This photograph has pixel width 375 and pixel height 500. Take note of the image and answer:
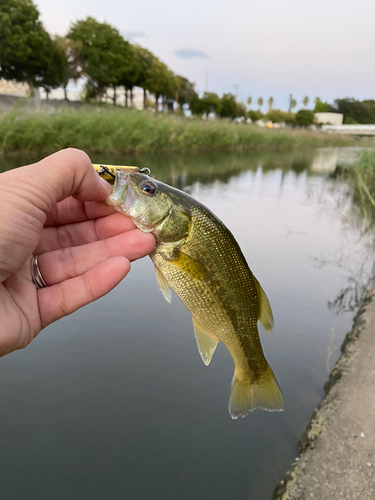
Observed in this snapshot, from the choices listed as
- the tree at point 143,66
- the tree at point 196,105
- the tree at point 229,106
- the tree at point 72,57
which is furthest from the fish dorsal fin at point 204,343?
the tree at point 229,106

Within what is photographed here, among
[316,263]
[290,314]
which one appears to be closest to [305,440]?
[290,314]

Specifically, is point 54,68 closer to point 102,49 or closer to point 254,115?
point 102,49

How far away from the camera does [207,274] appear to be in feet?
7.01

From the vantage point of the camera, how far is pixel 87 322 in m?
4.43

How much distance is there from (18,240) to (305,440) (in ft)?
9.13

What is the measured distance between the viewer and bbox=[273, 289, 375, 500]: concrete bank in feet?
7.52

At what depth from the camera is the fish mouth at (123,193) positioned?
6.66ft

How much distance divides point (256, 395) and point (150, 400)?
56.3 inches

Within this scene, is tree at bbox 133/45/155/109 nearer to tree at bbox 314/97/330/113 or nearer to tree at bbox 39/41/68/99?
tree at bbox 39/41/68/99

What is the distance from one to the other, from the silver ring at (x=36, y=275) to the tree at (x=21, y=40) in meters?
39.0

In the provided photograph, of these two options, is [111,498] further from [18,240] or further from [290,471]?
[18,240]

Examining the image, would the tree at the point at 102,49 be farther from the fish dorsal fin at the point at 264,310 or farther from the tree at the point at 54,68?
the fish dorsal fin at the point at 264,310

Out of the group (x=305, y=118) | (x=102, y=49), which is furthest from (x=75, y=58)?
(x=305, y=118)

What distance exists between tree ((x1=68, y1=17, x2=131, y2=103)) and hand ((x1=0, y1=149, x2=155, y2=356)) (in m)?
48.9
